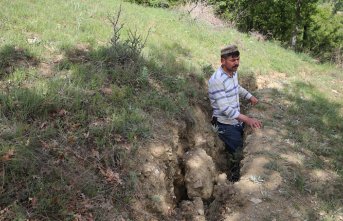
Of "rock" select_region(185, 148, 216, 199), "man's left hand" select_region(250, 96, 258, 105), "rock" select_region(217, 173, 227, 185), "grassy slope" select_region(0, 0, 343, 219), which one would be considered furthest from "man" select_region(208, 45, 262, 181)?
"rock" select_region(185, 148, 216, 199)

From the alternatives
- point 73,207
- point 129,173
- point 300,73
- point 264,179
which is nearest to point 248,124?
point 264,179

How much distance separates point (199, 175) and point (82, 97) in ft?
5.22

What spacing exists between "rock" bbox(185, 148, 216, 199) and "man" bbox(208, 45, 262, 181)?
0.91 meters

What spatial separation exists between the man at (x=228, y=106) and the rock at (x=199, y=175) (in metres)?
0.91

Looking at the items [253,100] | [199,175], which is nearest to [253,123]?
[253,100]

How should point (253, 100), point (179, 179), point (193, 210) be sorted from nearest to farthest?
point (193, 210)
point (179, 179)
point (253, 100)

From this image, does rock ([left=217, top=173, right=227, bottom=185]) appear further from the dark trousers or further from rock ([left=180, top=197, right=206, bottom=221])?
the dark trousers

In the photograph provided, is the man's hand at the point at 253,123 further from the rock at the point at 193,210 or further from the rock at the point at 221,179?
the rock at the point at 193,210

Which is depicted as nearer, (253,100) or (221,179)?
(221,179)

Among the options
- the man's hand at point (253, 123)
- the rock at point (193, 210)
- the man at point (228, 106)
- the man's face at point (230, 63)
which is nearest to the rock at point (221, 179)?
the rock at point (193, 210)

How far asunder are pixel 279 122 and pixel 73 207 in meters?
3.64

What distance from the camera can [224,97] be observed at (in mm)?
5340

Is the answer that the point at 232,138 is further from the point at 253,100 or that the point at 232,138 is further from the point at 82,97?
the point at 82,97

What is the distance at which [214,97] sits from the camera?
5.47 m
